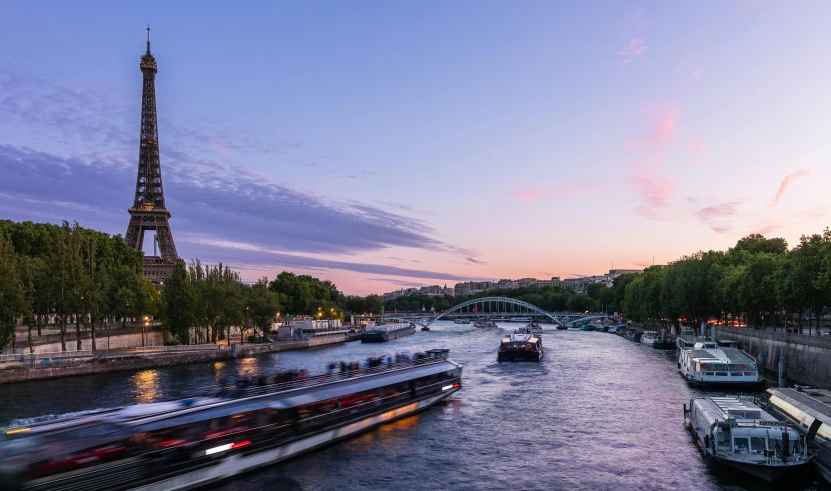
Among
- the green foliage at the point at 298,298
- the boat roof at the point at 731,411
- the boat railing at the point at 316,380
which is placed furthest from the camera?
the green foliage at the point at 298,298

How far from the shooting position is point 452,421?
28.4 m

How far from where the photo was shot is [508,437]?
25.2 metres

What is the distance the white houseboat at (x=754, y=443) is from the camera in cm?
1784

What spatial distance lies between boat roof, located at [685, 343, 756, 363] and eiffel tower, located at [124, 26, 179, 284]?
3167 inches

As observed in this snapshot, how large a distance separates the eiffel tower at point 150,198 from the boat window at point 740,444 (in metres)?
92.1

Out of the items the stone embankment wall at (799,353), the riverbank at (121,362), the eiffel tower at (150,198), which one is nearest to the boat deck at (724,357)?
the stone embankment wall at (799,353)

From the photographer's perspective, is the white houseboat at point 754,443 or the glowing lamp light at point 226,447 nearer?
the white houseboat at point 754,443

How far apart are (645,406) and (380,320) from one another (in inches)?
4234

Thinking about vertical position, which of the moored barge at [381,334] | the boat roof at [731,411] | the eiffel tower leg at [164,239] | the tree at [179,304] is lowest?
the moored barge at [381,334]

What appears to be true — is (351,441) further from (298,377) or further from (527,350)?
(527,350)

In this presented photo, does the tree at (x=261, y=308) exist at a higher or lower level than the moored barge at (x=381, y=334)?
higher

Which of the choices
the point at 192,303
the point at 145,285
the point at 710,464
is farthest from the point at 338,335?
the point at 710,464

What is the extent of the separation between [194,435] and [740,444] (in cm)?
1611

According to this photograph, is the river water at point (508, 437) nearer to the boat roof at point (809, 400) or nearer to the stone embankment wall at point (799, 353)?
the boat roof at point (809, 400)
